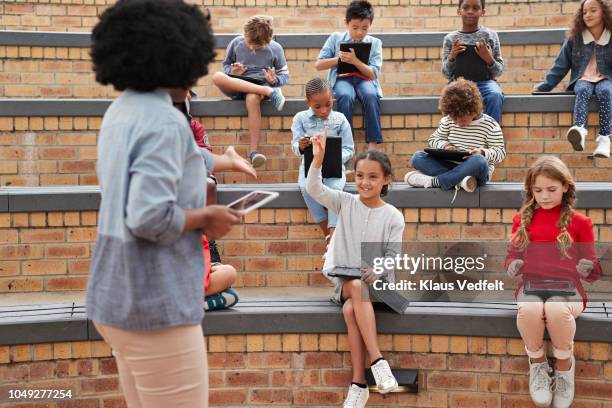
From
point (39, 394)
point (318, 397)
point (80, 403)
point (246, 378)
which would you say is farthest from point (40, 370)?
point (318, 397)

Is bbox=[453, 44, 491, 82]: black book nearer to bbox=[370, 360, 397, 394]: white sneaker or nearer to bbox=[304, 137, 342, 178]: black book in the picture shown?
bbox=[304, 137, 342, 178]: black book

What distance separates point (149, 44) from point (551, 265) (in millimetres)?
2722

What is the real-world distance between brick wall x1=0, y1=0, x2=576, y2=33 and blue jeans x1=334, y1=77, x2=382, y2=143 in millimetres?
2865

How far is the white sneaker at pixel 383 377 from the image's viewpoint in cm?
451

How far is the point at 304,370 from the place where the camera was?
4.82m

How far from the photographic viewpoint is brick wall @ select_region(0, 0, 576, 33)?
9344 mm

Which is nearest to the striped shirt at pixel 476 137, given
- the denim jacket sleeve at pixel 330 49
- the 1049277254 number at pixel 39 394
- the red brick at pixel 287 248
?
the red brick at pixel 287 248

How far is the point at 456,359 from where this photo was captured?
476 cm

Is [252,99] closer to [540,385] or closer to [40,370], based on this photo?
[40,370]

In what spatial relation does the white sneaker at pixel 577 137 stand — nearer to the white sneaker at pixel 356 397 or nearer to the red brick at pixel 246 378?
the white sneaker at pixel 356 397

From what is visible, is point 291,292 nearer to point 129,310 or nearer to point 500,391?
point 500,391

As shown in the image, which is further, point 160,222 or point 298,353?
point 298,353

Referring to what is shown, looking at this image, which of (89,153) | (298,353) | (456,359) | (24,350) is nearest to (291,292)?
(298,353)

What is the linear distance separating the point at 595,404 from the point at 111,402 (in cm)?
249
